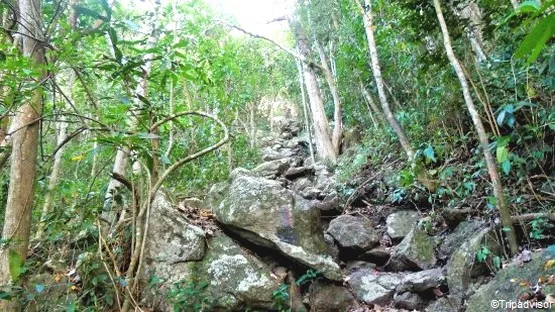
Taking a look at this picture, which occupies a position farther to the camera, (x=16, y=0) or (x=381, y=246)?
(x=381, y=246)

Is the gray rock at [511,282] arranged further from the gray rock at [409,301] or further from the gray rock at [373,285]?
the gray rock at [373,285]

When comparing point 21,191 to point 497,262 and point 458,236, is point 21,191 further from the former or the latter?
point 458,236

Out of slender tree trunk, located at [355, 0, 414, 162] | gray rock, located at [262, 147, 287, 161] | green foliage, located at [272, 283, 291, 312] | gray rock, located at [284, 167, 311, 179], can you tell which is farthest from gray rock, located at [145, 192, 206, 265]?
gray rock, located at [262, 147, 287, 161]

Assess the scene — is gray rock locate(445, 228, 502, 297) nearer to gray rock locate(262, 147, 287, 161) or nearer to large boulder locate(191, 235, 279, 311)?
large boulder locate(191, 235, 279, 311)

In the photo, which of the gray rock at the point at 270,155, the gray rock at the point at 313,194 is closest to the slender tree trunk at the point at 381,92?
the gray rock at the point at 313,194

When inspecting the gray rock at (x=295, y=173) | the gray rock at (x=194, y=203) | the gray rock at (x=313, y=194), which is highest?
the gray rock at (x=295, y=173)

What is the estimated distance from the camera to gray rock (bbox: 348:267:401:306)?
396cm

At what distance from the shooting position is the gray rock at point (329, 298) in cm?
392

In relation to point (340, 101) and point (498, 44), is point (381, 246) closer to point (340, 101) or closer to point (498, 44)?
point (498, 44)

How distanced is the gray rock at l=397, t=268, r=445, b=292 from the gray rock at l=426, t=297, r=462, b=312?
182 mm

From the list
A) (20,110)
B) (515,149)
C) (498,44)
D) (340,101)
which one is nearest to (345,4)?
(340,101)

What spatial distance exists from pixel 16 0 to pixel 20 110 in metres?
0.84

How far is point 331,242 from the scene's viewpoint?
5.02m

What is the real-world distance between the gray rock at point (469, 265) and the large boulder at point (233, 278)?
1.80m
